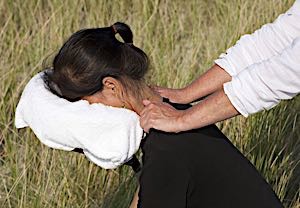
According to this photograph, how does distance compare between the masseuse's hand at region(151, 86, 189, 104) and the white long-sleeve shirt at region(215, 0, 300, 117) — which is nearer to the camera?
the white long-sleeve shirt at region(215, 0, 300, 117)

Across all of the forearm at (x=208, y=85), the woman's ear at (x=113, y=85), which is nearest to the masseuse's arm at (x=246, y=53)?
the forearm at (x=208, y=85)

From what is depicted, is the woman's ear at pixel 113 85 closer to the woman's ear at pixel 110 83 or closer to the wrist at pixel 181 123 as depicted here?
the woman's ear at pixel 110 83

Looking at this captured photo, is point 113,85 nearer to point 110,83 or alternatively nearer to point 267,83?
point 110,83

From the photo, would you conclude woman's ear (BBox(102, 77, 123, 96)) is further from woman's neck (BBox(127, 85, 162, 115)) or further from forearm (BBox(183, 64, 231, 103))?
forearm (BBox(183, 64, 231, 103))

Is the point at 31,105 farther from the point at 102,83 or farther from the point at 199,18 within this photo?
the point at 199,18

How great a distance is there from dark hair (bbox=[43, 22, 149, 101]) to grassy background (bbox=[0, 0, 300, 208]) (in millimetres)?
726

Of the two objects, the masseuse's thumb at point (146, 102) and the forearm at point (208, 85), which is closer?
the masseuse's thumb at point (146, 102)

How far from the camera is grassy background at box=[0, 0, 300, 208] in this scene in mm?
3270

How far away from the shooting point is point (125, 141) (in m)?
2.00

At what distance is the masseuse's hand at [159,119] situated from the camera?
200 cm

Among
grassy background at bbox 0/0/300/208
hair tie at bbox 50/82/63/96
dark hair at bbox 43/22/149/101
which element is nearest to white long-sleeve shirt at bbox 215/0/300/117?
dark hair at bbox 43/22/149/101

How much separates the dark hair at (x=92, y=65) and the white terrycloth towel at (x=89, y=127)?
45 mm

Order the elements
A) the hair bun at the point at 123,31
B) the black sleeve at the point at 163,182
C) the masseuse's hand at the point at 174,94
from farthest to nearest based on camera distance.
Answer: the masseuse's hand at the point at 174,94 < the hair bun at the point at 123,31 < the black sleeve at the point at 163,182

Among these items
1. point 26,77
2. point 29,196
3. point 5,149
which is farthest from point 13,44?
point 29,196
